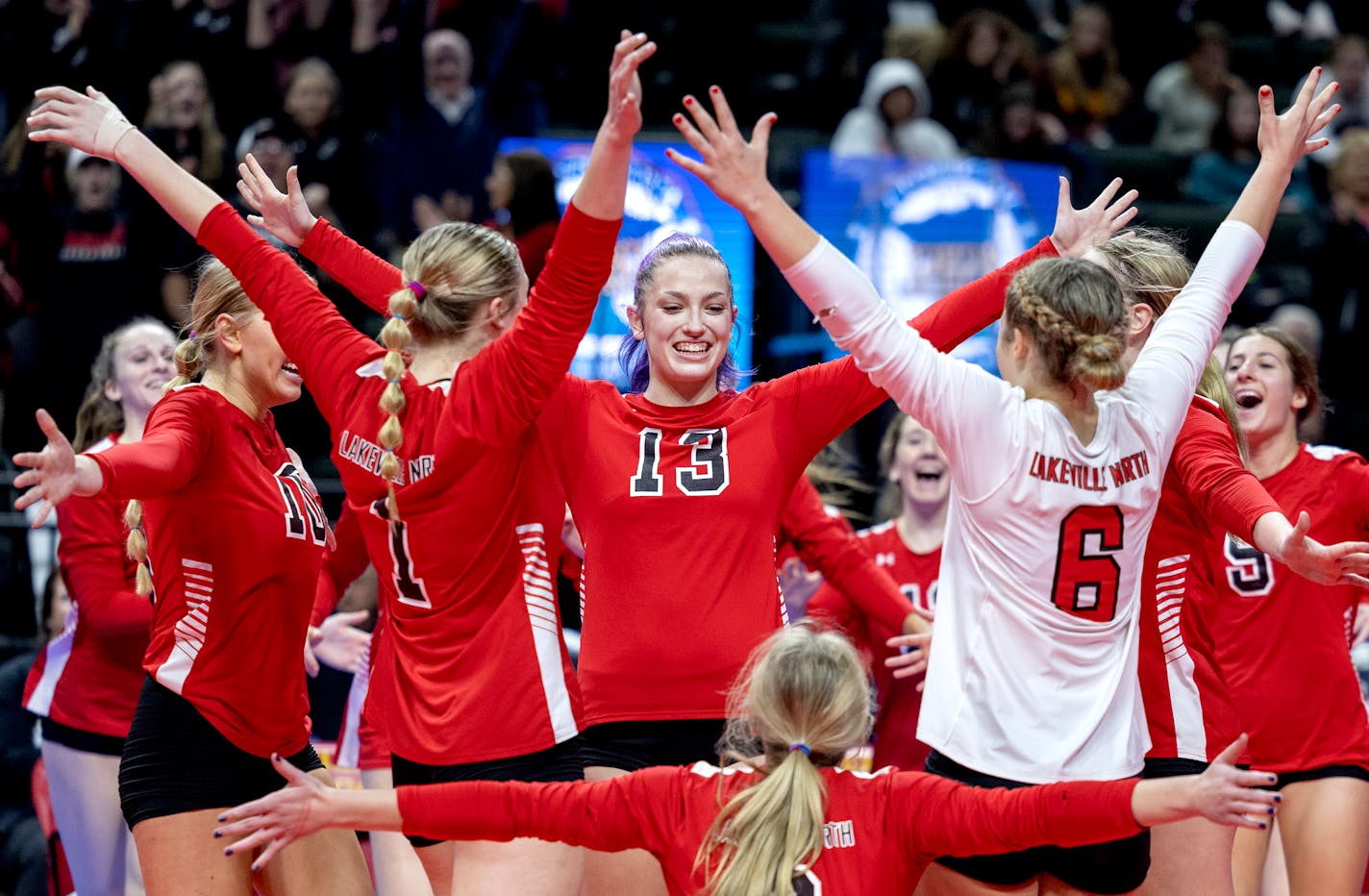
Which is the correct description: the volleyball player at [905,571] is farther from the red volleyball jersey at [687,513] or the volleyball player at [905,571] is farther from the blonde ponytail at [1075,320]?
the blonde ponytail at [1075,320]

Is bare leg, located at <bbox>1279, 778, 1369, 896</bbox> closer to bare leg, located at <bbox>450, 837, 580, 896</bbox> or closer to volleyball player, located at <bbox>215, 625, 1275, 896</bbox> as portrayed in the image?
volleyball player, located at <bbox>215, 625, 1275, 896</bbox>

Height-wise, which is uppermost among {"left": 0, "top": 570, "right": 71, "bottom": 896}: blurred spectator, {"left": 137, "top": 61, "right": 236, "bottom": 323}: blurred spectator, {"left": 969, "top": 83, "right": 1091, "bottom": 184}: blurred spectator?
{"left": 969, "top": 83, "right": 1091, "bottom": 184}: blurred spectator

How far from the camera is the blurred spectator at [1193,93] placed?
12.4 m

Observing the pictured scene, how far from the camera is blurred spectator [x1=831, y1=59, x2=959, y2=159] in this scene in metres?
10.5

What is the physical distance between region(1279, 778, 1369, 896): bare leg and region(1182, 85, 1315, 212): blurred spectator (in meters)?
7.68

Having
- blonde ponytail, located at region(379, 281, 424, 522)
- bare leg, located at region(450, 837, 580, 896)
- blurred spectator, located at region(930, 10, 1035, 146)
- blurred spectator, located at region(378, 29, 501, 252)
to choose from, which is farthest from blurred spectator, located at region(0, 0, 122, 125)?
bare leg, located at region(450, 837, 580, 896)

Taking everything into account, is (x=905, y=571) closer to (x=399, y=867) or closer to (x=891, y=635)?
(x=891, y=635)

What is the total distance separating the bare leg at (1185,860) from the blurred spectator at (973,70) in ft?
26.9

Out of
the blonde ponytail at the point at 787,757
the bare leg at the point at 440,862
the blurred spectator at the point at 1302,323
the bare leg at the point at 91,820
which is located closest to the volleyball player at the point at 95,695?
the bare leg at the point at 91,820

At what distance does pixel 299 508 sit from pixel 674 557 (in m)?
0.90

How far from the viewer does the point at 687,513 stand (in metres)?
3.74

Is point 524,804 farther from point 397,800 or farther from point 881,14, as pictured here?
point 881,14

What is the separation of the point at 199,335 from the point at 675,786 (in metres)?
1.70

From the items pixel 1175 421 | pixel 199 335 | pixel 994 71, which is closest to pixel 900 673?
pixel 1175 421
